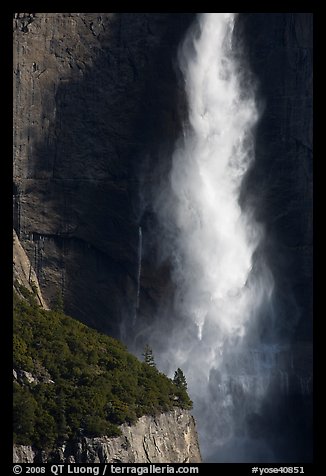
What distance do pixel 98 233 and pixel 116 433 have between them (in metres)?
20.6

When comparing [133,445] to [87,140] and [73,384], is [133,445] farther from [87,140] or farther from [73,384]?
[87,140]

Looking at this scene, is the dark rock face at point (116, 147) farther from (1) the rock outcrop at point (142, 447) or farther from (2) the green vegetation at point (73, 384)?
(1) the rock outcrop at point (142, 447)

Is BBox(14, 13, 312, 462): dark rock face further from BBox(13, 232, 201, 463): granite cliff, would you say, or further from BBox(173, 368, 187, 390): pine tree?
BBox(13, 232, 201, 463): granite cliff

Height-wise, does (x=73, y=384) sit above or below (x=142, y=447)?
above

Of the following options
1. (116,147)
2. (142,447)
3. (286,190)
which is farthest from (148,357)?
(286,190)

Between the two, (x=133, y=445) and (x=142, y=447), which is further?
(x=142, y=447)

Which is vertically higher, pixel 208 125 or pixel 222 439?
pixel 208 125

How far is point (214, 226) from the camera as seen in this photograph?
121188mm

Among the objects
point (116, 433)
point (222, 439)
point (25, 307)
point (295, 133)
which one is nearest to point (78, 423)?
point (116, 433)

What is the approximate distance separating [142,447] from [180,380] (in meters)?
7.23

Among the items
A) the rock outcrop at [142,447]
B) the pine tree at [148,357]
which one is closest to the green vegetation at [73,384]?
the rock outcrop at [142,447]

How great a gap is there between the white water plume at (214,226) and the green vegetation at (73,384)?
11.4 meters

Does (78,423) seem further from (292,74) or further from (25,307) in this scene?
(292,74)

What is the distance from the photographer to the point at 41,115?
117m
